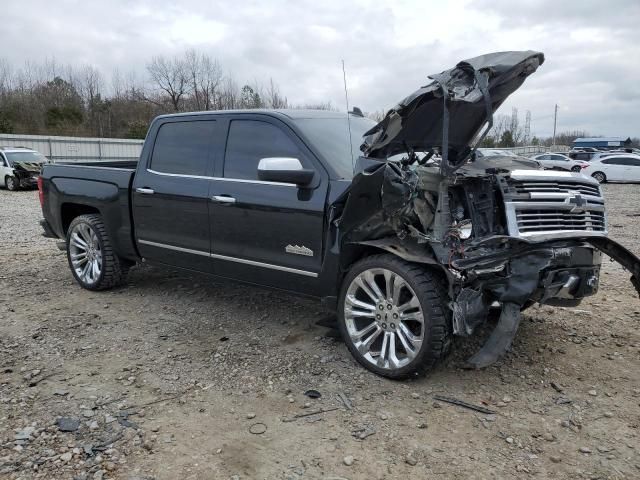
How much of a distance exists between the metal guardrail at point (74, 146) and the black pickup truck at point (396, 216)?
25.9m

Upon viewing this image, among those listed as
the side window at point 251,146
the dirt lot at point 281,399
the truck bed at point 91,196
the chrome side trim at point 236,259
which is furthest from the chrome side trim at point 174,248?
the side window at point 251,146

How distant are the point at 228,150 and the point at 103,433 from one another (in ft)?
8.21

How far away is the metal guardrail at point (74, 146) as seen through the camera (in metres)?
29.2

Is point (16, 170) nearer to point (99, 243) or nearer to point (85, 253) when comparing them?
point (85, 253)

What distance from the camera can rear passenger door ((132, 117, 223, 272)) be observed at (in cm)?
486

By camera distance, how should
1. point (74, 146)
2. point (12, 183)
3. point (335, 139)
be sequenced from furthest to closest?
point (74, 146), point (12, 183), point (335, 139)

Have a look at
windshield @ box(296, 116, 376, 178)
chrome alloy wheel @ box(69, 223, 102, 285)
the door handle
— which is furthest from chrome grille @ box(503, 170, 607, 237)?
chrome alloy wheel @ box(69, 223, 102, 285)

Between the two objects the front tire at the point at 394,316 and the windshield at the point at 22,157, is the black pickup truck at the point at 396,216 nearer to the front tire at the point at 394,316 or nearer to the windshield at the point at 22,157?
the front tire at the point at 394,316

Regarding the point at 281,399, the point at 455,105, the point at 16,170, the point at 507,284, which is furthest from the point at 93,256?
the point at 16,170

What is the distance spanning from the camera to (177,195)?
4973 millimetres

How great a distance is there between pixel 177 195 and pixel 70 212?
2.14m

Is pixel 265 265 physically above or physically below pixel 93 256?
above

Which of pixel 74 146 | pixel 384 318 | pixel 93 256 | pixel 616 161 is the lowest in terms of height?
pixel 384 318

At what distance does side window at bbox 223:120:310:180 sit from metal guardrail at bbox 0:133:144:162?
25832 millimetres
